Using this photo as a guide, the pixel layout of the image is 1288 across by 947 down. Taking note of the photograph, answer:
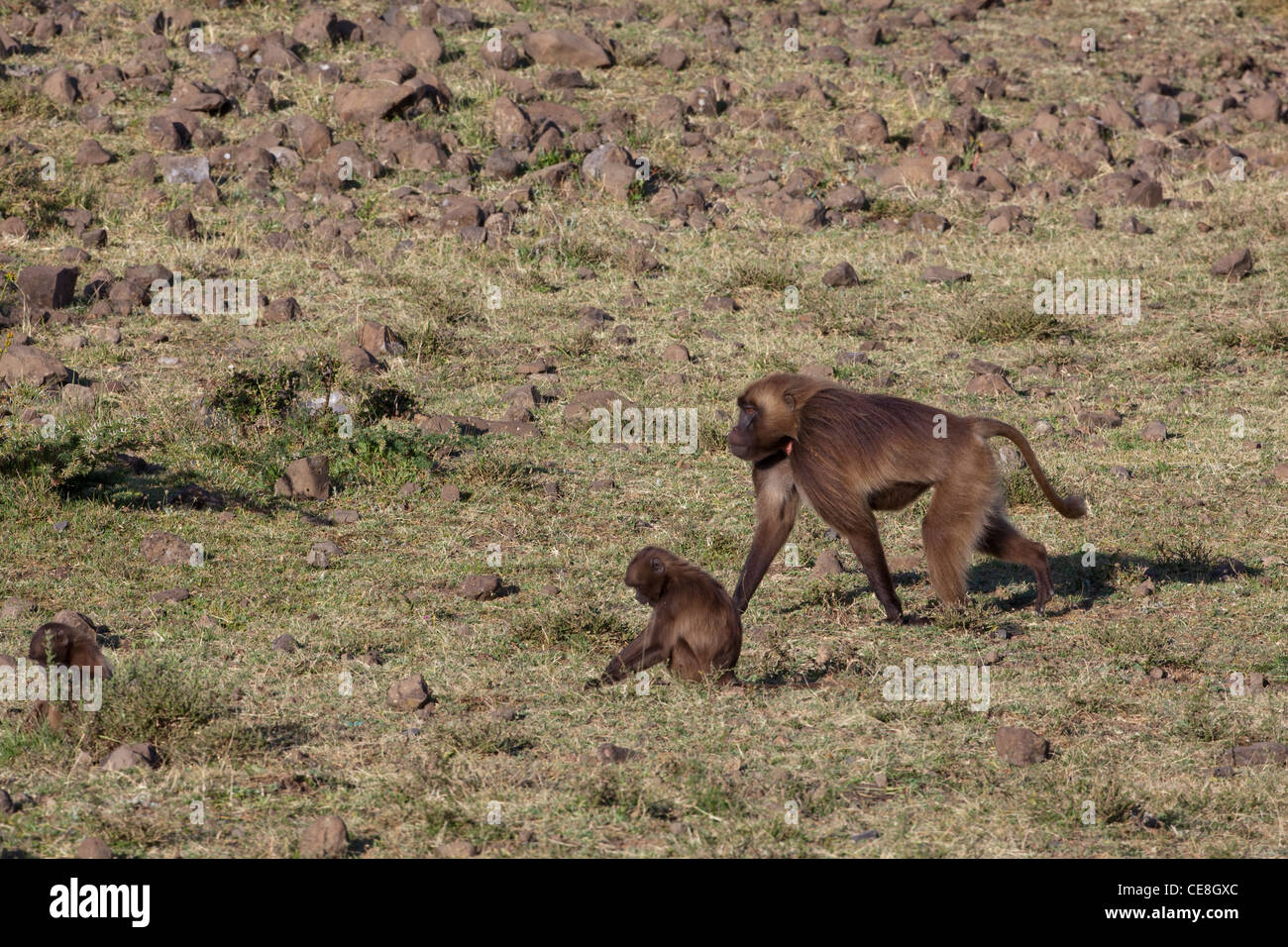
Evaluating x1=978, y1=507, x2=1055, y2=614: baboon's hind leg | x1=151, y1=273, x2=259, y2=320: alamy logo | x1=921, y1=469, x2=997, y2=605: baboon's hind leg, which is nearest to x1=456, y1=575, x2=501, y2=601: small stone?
x1=921, y1=469, x2=997, y2=605: baboon's hind leg

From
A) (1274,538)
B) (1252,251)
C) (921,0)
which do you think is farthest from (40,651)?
(921,0)

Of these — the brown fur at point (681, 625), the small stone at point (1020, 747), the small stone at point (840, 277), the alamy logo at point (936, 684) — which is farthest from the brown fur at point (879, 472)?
the small stone at point (840, 277)

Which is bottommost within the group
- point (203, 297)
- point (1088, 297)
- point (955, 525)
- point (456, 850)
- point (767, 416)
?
point (456, 850)

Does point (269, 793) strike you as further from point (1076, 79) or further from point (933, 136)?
point (1076, 79)

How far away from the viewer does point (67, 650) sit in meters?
6.12

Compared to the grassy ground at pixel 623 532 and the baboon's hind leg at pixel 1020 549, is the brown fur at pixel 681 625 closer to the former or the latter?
the grassy ground at pixel 623 532

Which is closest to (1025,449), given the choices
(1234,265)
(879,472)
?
(879,472)

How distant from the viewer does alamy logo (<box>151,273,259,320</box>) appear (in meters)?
11.0

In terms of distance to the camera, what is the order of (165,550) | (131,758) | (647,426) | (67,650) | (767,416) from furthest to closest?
(647,426) < (165,550) < (767,416) < (67,650) < (131,758)

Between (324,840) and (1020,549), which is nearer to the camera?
(324,840)

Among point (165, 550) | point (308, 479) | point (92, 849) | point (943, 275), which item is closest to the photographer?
point (92, 849)

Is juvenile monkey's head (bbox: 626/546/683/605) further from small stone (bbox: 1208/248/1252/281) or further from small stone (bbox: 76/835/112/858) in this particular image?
small stone (bbox: 1208/248/1252/281)

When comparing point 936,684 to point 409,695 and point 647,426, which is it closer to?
point 409,695

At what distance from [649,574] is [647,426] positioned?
11.2 ft
